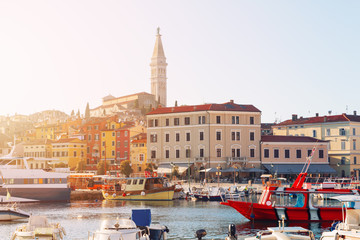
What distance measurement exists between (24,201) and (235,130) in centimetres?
3568

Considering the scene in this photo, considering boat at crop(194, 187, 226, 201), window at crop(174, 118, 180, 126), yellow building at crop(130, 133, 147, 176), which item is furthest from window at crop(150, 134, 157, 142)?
boat at crop(194, 187, 226, 201)

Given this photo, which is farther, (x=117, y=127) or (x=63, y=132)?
(x=63, y=132)

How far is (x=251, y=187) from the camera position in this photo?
70125mm

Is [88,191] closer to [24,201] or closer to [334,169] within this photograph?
[24,201]

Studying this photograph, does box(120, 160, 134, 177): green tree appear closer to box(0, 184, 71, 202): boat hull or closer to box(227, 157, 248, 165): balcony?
box(227, 157, 248, 165): balcony

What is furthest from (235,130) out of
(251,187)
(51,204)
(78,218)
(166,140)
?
(78,218)

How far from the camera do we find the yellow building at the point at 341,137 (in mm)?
91688

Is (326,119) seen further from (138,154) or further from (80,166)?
(80,166)

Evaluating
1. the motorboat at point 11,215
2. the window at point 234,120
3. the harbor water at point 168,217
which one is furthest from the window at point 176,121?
the motorboat at point 11,215

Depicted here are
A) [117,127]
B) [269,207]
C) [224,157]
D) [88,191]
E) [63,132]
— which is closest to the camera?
[269,207]

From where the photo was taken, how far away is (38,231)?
25.8m

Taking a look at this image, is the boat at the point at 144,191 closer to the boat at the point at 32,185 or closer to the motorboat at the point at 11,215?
the boat at the point at 32,185

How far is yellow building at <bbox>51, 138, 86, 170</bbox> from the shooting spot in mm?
108062

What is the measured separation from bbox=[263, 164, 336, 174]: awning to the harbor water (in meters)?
24.7
